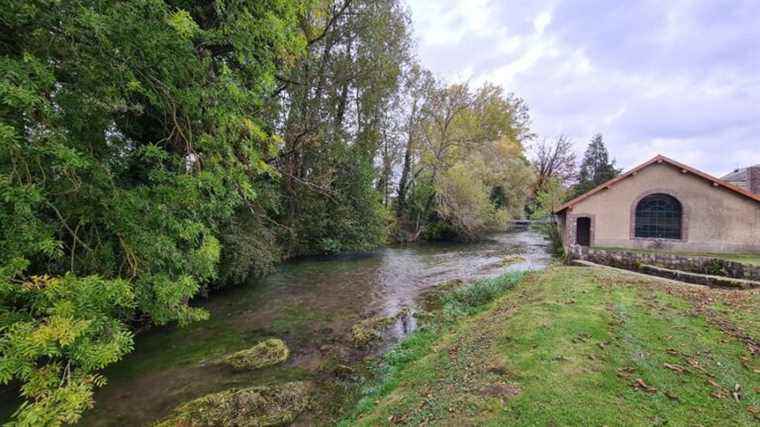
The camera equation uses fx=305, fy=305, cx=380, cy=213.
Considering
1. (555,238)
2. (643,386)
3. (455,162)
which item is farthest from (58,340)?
(455,162)

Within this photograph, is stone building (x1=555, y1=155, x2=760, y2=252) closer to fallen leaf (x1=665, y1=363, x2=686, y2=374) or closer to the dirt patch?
fallen leaf (x1=665, y1=363, x2=686, y2=374)

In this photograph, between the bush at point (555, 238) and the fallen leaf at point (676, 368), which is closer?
the fallen leaf at point (676, 368)

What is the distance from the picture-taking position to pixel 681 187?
49.3ft

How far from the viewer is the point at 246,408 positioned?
465 centimetres

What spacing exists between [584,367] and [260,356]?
5692 mm

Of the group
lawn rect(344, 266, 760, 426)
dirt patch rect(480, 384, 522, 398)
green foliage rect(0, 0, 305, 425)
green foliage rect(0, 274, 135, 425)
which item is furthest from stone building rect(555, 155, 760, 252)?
green foliage rect(0, 274, 135, 425)

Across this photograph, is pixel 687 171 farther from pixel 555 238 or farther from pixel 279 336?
pixel 279 336

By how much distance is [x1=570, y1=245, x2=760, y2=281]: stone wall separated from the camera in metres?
10.4

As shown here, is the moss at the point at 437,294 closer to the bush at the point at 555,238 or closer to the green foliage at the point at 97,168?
the green foliage at the point at 97,168

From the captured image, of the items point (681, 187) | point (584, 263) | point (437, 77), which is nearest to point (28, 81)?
point (584, 263)

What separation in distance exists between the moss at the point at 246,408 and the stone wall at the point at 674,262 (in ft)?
44.4

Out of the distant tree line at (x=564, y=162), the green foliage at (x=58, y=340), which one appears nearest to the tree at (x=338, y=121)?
the green foliage at (x=58, y=340)

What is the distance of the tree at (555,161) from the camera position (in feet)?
128

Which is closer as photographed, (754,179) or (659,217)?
(659,217)
